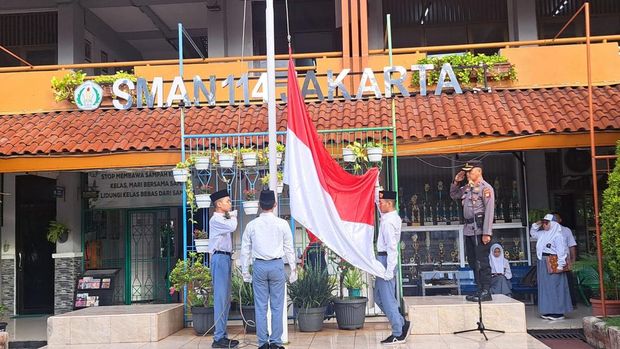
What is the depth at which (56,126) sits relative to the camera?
12.3 m

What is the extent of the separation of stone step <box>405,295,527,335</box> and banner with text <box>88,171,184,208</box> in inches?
276

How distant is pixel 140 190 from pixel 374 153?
20.7 ft

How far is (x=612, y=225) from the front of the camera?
9.23 m

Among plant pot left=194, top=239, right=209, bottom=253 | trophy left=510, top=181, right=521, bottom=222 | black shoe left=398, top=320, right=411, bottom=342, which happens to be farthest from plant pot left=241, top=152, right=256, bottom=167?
trophy left=510, top=181, right=521, bottom=222

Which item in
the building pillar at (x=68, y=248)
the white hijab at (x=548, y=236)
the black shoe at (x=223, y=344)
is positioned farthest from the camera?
the building pillar at (x=68, y=248)

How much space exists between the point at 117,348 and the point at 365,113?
20.5ft

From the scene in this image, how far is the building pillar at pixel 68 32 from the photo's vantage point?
15.1 m

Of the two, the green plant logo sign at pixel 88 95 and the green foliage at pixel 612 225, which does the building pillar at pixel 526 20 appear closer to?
the green foliage at pixel 612 225

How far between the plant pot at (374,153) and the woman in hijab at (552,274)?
12.0ft

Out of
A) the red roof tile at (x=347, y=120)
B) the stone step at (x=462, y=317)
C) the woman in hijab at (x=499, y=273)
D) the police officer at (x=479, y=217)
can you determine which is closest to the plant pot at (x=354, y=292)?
the stone step at (x=462, y=317)

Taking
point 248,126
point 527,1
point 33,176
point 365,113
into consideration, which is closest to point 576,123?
point 365,113

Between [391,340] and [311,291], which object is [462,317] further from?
[311,291]

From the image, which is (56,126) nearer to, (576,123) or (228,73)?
(228,73)

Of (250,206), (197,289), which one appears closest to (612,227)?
(250,206)
